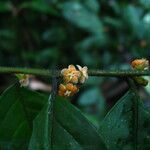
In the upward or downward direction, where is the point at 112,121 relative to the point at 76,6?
downward

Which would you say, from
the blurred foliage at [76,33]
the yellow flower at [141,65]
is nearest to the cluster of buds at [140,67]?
the yellow flower at [141,65]

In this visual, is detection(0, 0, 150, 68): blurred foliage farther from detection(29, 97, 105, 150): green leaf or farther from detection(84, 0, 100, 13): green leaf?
detection(29, 97, 105, 150): green leaf

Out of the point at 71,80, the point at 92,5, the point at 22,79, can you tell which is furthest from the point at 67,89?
the point at 92,5

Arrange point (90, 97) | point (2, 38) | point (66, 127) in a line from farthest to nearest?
1. point (2, 38)
2. point (90, 97)
3. point (66, 127)

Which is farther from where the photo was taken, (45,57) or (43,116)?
(45,57)

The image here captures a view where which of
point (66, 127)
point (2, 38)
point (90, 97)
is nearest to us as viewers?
point (66, 127)

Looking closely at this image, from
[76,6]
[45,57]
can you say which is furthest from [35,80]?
[76,6]

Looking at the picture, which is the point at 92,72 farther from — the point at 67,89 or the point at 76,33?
the point at 76,33

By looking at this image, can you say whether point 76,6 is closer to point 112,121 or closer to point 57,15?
point 57,15
